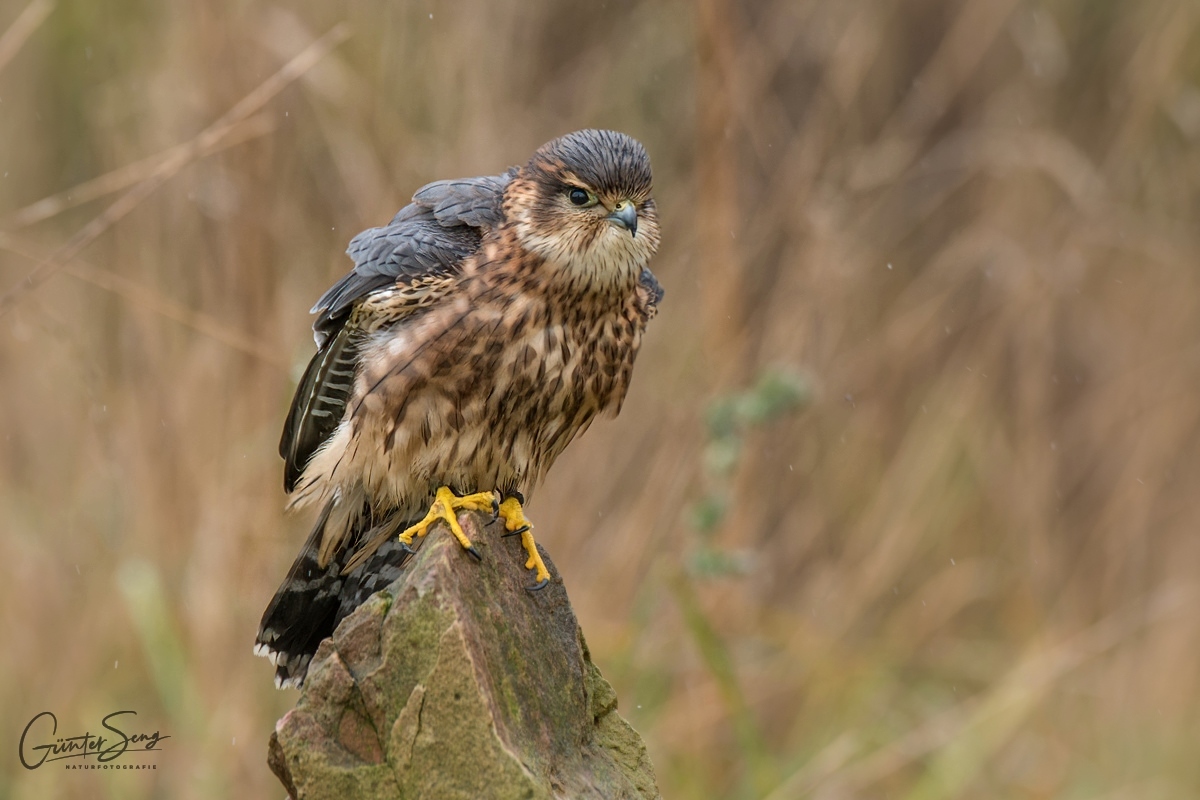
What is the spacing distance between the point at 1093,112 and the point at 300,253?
3937mm

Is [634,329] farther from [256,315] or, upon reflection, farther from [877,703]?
[877,703]

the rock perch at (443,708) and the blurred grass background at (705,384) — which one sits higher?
the blurred grass background at (705,384)

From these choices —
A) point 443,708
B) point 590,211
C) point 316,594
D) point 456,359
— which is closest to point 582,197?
point 590,211

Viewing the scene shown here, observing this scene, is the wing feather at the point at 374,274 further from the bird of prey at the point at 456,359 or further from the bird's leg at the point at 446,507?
the bird's leg at the point at 446,507

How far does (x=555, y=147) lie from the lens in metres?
2.98

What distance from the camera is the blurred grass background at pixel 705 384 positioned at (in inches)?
154

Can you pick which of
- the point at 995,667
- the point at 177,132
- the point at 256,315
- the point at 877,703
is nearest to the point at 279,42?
the point at 177,132

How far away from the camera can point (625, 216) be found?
2857 millimetres

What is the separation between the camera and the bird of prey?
280 cm

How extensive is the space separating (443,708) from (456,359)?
1.10 meters

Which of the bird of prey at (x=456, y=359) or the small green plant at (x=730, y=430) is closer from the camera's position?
the bird of prey at (x=456, y=359)

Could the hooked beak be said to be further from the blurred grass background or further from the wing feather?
the blurred grass background

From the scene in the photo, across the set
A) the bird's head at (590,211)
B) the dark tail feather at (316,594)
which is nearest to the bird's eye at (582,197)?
the bird's head at (590,211)

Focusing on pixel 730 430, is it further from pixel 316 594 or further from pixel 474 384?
pixel 316 594
